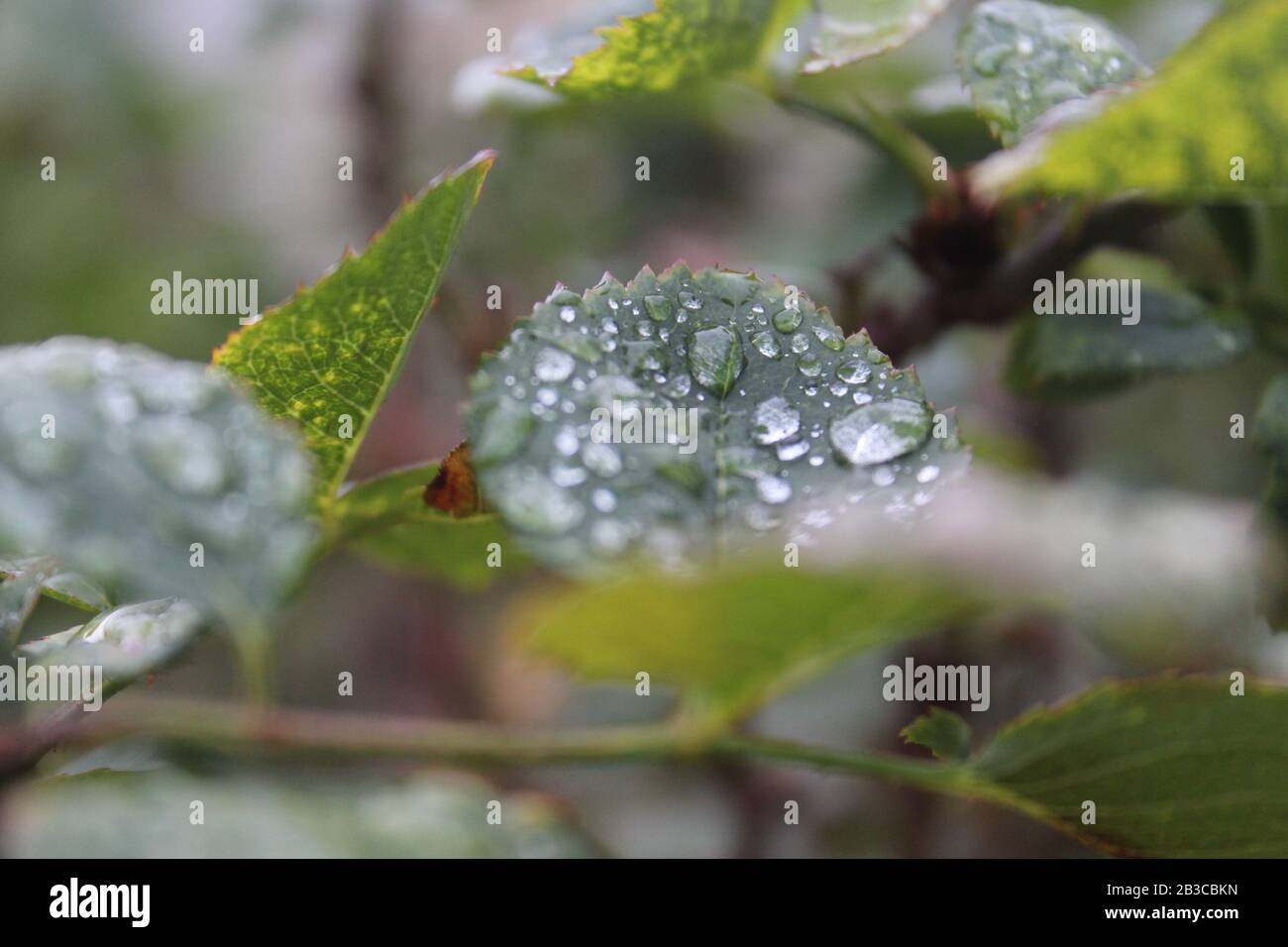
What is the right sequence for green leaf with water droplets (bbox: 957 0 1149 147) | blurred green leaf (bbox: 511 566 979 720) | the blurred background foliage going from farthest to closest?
the blurred background foliage
green leaf with water droplets (bbox: 957 0 1149 147)
blurred green leaf (bbox: 511 566 979 720)

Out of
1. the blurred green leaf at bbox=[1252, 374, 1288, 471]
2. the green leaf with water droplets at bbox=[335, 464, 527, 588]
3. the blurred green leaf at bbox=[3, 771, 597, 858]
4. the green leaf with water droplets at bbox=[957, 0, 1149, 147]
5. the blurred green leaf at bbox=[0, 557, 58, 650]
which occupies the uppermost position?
the green leaf with water droplets at bbox=[957, 0, 1149, 147]

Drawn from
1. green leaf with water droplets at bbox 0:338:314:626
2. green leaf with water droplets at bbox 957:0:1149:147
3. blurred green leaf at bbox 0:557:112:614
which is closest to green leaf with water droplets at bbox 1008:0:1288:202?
green leaf with water droplets at bbox 957:0:1149:147

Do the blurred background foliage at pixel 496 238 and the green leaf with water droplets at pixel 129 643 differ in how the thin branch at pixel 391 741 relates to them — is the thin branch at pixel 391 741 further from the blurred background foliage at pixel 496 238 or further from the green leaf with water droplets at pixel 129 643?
the blurred background foliage at pixel 496 238

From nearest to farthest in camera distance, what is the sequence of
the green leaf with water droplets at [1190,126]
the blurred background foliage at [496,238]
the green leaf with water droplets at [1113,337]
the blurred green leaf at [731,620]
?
1. the blurred green leaf at [731,620]
2. the green leaf with water droplets at [1190,126]
3. the green leaf with water droplets at [1113,337]
4. the blurred background foliage at [496,238]

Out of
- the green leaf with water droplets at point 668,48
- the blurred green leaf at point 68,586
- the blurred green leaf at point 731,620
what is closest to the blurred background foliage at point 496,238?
the green leaf with water droplets at point 668,48

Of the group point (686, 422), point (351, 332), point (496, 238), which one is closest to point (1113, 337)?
point (686, 422)

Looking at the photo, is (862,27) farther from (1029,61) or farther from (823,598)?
(823,598)

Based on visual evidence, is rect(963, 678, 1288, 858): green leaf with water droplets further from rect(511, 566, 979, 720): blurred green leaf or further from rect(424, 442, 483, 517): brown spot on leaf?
rect(424, 442, 483, 517): brown spot on leaf

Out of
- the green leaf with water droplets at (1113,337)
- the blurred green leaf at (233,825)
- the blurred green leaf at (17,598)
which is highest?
the green leaf with water droplets at (1113,337)
